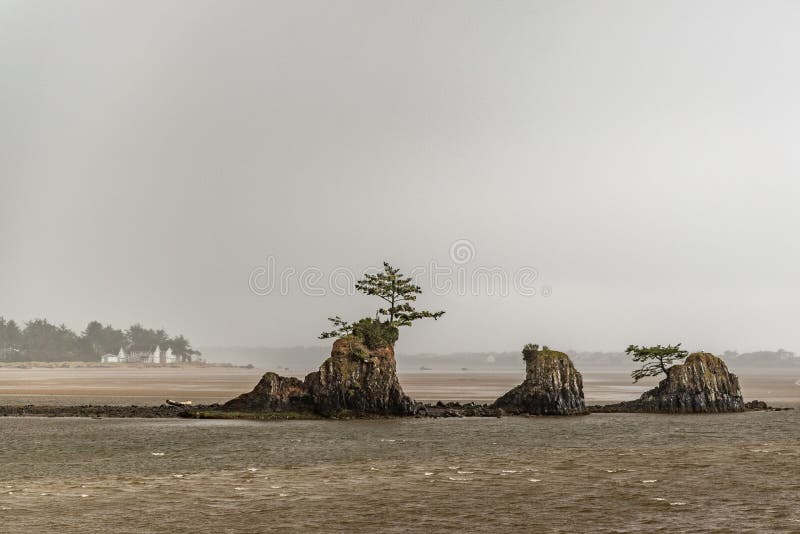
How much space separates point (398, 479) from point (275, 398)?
43686 mm

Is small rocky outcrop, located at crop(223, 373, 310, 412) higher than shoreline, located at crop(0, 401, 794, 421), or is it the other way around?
small rocky outcrop, located at crop(223, 373, 310, 412)

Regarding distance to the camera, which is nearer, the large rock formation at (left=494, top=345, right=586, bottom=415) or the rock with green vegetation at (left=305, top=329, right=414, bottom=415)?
the rock with green vegetation at (left=305, top=329, right=414, bottom=415)

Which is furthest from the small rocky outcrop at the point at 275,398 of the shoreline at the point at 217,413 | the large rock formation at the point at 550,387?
the large rock formation at the point at 550,387

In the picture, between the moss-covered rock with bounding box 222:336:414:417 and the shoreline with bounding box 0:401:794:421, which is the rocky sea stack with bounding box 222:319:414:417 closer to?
the moss-covered rock with bounding box 222:336:414:417

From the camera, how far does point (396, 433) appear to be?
59906mm

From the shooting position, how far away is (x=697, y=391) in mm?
81750

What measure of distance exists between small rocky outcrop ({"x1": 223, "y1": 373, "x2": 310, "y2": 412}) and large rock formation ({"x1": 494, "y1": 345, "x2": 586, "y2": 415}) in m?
21.4

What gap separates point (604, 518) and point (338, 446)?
2695 cm

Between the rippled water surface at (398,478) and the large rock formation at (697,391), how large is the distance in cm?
1737

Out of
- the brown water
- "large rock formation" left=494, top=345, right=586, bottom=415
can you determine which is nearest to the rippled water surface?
the brown water

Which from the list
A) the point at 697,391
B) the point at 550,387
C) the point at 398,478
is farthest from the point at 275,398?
the point at 697,391

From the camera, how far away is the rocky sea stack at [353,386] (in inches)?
2992

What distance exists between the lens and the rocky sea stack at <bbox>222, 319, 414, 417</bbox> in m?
76.0

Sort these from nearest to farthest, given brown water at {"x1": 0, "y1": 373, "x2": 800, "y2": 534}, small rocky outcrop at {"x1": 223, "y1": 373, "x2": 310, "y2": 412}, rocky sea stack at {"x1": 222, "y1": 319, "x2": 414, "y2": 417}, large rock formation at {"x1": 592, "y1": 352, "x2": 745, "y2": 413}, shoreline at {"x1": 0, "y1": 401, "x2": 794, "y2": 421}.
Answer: brown water at {"x1": 0, "y1": 373, "x2": 800, "y2": 534}, shoreline at {"x1": 0, "y1": 401, "x2": 794, "y2": 421}, rocky sea stack at {"x1": 222, "y1": 319, "x2": 414, "y2": 417}, small rocky outcrop at {"x1": 223, "y1": 373, "x2": 310, "y2": 412}, large rock formation at {"x1": 592, "y1": 352, "x2": 745, "y2": 413}
